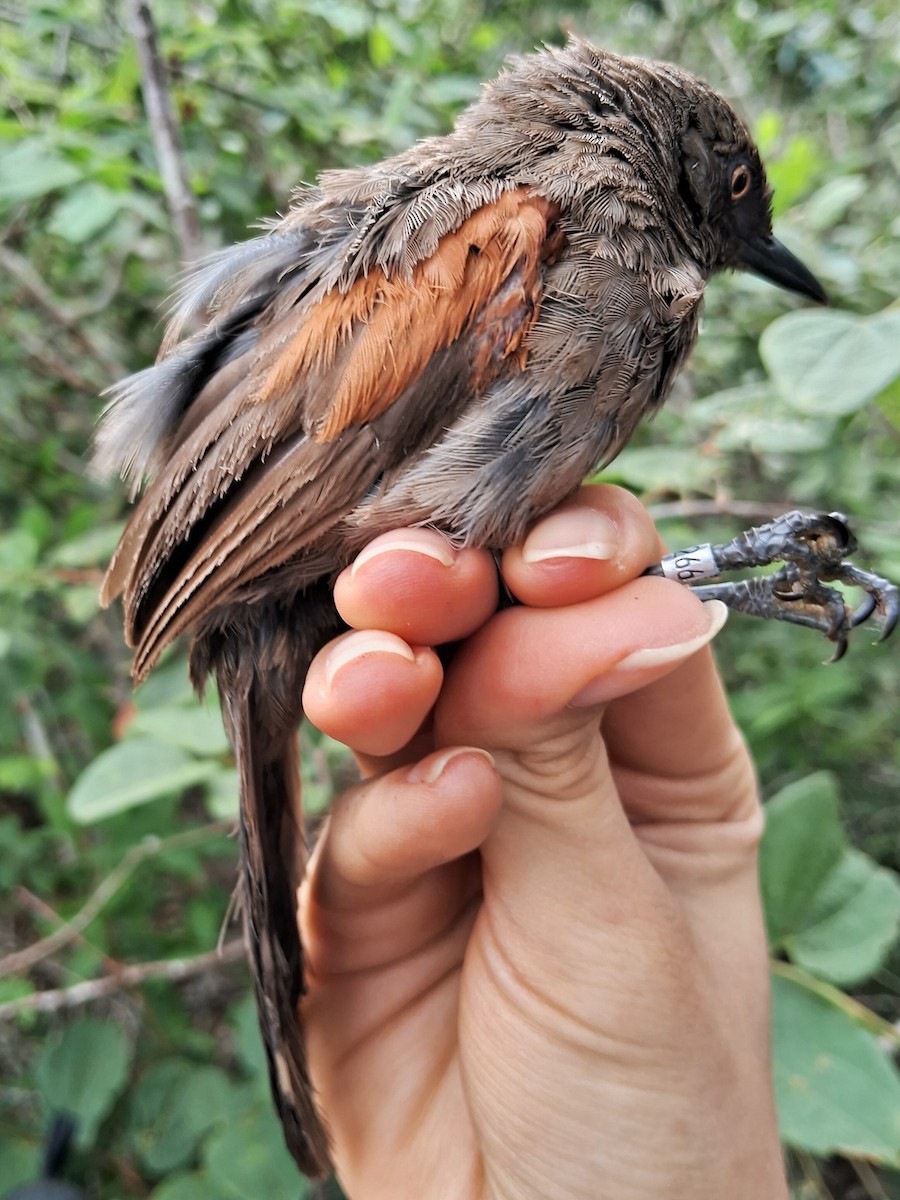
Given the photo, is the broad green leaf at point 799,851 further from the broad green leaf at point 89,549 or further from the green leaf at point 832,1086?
the broad green leaf at point 89,549

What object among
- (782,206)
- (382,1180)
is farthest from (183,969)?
(782,206)

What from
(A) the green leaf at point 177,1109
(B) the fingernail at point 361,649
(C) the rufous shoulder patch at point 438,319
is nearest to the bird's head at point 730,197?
(C) the rufous shoulder patch at point 438,319

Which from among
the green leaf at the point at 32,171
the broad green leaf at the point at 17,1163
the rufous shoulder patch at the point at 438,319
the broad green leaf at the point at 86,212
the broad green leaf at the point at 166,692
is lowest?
the broad green leaf at the point at 17,1163

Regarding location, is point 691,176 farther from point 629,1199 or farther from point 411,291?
point 629,1199

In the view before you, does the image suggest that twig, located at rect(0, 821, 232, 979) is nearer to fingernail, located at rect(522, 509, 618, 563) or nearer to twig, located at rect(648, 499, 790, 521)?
fingernail, located at rect(522, 509, 618, 563)

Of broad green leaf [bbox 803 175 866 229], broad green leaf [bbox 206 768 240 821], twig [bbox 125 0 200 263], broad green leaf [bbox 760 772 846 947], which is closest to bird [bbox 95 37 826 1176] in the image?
broad green leaf [bbox 206 768 240 821]

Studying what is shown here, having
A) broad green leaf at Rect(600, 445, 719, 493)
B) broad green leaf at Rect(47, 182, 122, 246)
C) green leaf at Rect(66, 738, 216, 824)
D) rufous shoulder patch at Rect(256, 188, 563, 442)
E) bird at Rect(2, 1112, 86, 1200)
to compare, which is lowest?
bird at Rect(2, 1112, 86, 1200)

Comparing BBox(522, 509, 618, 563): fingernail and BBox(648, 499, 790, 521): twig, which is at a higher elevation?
BBox(522, 509, 618, 563): fingernail

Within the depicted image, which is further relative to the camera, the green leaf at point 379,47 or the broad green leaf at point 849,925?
the green leaf at point 379,47
